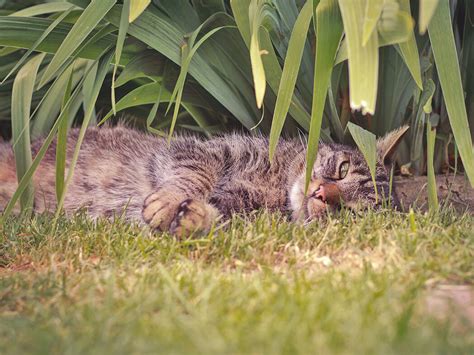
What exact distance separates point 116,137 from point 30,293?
1.56 meters

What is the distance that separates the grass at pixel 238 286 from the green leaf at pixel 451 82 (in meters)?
0.22

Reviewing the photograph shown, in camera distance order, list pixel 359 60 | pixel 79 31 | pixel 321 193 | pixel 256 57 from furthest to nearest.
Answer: pixel 321 193 → pixel 79 31 → pixel 256 57 → pixel 359 60

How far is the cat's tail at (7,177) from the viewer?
2.78 meters

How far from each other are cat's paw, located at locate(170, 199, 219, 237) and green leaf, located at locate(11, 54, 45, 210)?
0.58 meters

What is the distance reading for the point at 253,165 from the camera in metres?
2.59

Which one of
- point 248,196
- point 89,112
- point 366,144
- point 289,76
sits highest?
point 289,76

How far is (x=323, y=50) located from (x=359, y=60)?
0.36 m

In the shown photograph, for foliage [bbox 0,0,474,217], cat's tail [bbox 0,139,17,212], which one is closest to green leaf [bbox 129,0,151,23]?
foliage [bbox 0,0,474,217]

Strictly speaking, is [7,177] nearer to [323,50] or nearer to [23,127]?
[23,127]

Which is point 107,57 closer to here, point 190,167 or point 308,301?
point 190,167

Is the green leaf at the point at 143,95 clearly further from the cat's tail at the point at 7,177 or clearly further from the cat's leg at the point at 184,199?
the cat's tail at the point at 7,177

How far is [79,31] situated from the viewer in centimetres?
212

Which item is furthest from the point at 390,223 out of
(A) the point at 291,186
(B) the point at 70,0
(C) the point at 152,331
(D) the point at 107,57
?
(B) the point at 70,0

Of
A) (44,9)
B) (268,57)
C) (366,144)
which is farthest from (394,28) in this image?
(44,9)
